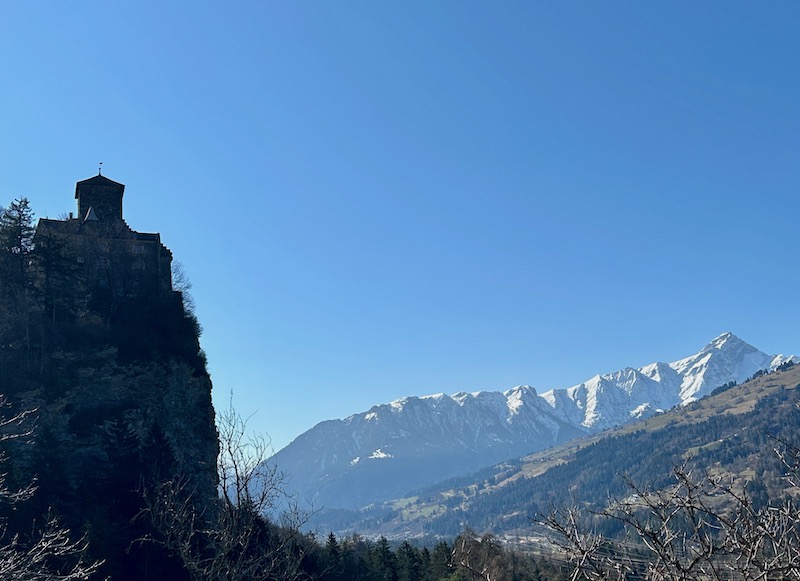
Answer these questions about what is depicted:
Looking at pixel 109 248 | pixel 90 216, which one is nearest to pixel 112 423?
pixel 109 248

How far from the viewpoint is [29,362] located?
47.4 metres

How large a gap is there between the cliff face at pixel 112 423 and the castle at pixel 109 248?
94.2 inches

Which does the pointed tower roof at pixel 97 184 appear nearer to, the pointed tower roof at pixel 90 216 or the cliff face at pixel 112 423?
the pointed tower roof at pixel 90 216

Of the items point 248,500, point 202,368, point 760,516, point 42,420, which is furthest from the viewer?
point 202,368

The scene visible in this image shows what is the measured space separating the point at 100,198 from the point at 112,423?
2428 centimetres

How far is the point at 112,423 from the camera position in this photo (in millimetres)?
46375

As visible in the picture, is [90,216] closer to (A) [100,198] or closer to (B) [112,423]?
(A) [100,198]

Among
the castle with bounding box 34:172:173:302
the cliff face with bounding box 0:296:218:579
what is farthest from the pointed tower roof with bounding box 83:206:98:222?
the cliff face with bounding box 0:296:218:579

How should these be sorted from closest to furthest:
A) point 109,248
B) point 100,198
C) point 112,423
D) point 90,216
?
point 112,423, point 109,248, point 90,216, point 100,198

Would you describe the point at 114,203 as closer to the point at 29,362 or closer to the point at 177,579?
the point at 29,362

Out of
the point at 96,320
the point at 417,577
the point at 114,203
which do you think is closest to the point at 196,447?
the point at 96,320

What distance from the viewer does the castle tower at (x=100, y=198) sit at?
59469 mm

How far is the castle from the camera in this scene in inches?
2181

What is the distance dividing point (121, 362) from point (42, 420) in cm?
754
